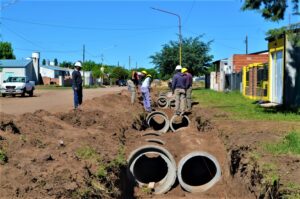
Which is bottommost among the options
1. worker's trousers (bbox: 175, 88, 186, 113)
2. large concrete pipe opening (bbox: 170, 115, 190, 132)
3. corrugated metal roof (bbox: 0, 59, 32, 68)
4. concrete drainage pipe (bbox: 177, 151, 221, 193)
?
concrete drainage pipe (bbox: 177, 151, 221, 193)

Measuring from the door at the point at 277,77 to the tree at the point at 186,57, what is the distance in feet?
85.1

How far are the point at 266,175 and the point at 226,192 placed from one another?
2.10 meters

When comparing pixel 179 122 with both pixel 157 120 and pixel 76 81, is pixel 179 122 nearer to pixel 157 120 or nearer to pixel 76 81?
pixel 157 120

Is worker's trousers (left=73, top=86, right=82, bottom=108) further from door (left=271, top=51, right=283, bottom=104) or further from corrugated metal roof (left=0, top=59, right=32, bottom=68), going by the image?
corrugated metal roof (left=0, top=59, right=32, bottom=68)

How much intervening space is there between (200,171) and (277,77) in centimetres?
1308

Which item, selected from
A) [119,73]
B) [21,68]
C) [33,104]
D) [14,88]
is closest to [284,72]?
[33,104]

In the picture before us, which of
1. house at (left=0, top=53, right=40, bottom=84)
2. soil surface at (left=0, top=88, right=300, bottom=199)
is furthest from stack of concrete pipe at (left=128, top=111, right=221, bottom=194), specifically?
house at (left=0, top=53, right=40, bottom=84)

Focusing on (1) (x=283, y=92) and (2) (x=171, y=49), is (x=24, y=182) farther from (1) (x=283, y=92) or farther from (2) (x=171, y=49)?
(2) (x=171, y=49)

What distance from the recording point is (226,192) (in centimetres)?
937

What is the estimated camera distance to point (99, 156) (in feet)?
26.0

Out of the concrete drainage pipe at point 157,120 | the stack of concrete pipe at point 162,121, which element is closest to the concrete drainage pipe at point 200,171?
the stack of concrete pipe at point 162,121

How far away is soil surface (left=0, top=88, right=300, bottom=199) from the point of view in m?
6.05

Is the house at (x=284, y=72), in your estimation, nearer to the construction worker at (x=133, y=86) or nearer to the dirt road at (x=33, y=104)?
the construction worker at (x=133, y=86)

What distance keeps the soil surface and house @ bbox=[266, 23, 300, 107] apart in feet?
21.9
